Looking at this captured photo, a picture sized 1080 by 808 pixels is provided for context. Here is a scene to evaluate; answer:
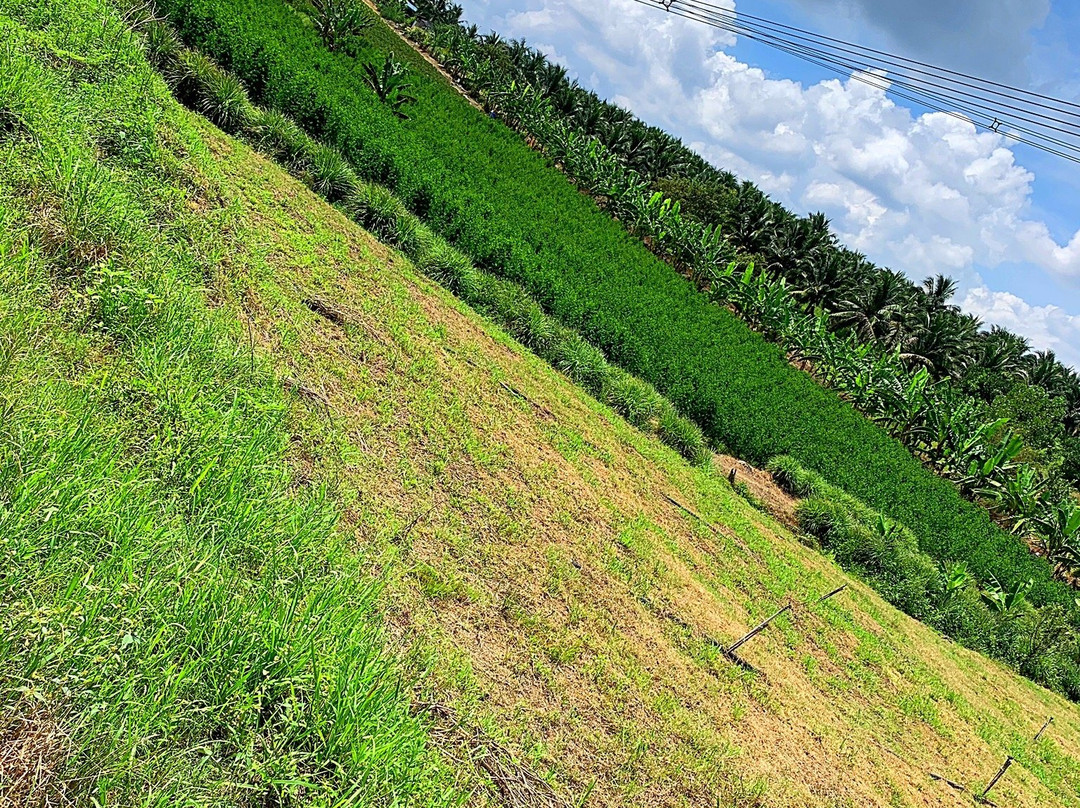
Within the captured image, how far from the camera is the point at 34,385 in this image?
8.19 feet

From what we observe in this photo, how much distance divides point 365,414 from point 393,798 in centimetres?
250

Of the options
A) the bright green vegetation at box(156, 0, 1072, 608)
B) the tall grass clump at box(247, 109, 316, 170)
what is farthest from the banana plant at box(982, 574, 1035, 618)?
the tall grass clump at box(247, 109, 316, 170)

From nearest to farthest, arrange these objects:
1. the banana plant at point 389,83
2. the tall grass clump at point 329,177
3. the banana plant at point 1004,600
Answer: the tall grass clump at point 329,177, the banana plant at point 1004,600, the banana plant at point 389,83

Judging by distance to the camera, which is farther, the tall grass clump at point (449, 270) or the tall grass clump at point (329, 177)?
the tall grass clump at point (449, 270)

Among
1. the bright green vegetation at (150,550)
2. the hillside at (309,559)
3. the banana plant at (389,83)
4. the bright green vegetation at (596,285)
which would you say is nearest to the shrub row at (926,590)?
the bright green vegetation at (596,285)

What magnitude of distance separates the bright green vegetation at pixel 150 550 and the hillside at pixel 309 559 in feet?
0.04

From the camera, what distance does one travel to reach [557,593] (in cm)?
399

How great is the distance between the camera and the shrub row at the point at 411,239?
29.9ft

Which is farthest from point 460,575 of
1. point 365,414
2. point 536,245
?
point 536,245

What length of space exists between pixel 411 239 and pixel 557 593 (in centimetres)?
A: 711

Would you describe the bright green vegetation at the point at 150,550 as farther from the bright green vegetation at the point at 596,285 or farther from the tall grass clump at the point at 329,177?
the bright green vegetation at the point at 596,285

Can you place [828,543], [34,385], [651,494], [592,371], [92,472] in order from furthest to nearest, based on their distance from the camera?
[828,543], [592,371], [651,494], [34,385], [92,472]

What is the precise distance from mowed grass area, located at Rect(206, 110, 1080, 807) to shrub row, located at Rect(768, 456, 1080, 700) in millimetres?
4017

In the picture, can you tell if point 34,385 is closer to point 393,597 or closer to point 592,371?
point 393,597
